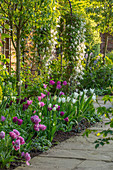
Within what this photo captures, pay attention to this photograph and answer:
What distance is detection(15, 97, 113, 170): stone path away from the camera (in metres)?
2.88

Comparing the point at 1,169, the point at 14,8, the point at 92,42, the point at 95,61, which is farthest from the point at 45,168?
the point at 92,42

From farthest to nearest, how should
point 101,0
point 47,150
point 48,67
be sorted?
point 101,0 < point 48,67 < point 47,150

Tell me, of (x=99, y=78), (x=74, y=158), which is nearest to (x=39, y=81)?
(x=74, y=158)

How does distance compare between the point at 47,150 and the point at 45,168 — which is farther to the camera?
the point at 47,150

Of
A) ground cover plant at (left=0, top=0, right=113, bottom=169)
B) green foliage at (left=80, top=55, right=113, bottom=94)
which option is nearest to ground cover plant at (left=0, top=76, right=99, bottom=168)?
ground cover plant at (left=0, top=0, right=113, bottom=169)

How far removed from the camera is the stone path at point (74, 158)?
2.88 metres

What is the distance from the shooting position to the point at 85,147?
11.8 feet

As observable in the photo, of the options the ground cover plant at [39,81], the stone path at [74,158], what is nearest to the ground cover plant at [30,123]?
the ground cover plant at [39,81]

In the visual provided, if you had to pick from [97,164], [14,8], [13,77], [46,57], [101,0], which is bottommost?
[97,164]

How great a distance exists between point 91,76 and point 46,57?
3.67m

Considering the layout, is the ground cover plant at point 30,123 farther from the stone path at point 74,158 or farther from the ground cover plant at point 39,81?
the stone path at point 74,158

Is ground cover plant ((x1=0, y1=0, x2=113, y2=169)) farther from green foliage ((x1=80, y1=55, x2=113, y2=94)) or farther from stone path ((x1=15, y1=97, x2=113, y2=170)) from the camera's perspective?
stone path ((x1=15, y1=97, x2=113, y2=170))

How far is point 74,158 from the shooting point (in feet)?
10.4

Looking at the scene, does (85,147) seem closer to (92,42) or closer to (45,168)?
(45,168)
